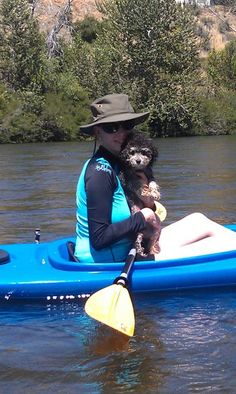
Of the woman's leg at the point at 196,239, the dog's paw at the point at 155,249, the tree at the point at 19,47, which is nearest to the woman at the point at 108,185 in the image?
the dog's paw at the point at 155,249

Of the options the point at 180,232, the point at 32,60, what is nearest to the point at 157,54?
the point at 32,60

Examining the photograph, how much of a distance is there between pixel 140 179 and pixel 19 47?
30111 millimetres

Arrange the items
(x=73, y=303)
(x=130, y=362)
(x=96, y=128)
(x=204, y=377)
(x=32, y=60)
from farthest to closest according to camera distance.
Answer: (x=32, y=60), (x=73, y=303), (x=96, y=128), (x=130, y=362), (x=204, y=377)

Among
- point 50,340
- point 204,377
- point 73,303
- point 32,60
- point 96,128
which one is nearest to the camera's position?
point 204,377

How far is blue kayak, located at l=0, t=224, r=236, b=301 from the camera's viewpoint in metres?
4.05

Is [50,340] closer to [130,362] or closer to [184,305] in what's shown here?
[130,362]

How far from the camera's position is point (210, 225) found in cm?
430

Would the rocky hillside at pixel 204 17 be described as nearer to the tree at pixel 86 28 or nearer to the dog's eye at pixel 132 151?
the tree at pixel 86 28

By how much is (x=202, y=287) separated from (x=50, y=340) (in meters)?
1.10

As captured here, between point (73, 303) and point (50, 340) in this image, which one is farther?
point (73, 303)

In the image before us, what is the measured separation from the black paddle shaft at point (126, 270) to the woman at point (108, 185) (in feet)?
0.32

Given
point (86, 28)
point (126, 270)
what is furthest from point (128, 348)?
point (86, 28)

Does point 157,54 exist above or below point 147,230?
below

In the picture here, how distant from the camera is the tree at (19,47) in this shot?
3291 cm
